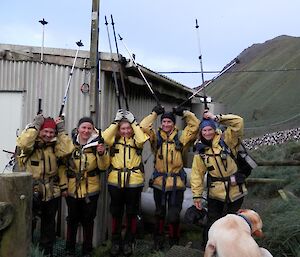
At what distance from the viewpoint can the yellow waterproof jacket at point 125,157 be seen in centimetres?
598

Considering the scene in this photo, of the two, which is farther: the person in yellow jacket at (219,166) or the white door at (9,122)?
the white door at (9,122)

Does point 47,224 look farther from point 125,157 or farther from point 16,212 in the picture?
point 16,212

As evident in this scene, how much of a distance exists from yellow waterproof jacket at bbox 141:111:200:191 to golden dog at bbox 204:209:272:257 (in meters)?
2.81

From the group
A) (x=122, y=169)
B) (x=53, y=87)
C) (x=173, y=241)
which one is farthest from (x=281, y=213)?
(x=53, y=87)

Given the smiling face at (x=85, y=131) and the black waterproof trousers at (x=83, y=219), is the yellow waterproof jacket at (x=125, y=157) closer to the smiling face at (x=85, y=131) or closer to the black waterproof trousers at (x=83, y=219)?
the smiling face at (x=85, y=131)

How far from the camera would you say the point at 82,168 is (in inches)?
234

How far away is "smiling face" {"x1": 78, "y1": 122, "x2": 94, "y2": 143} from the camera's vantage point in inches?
236

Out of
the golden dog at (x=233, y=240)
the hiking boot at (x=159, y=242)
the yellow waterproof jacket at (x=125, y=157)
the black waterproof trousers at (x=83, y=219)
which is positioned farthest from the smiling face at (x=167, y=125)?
the golden dog at (x=233, y=240)

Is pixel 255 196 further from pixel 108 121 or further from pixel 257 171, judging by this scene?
pixel 108 121

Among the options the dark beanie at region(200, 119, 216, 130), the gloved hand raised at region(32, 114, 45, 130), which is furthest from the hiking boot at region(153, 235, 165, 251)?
the gloved hand raised at region(32, 114, 45, 130)

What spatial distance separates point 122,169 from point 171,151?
0.75 meters

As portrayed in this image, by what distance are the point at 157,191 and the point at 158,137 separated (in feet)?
2.53

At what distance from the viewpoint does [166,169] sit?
6.27 metres

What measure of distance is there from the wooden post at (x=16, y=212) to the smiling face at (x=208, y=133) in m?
3.08
